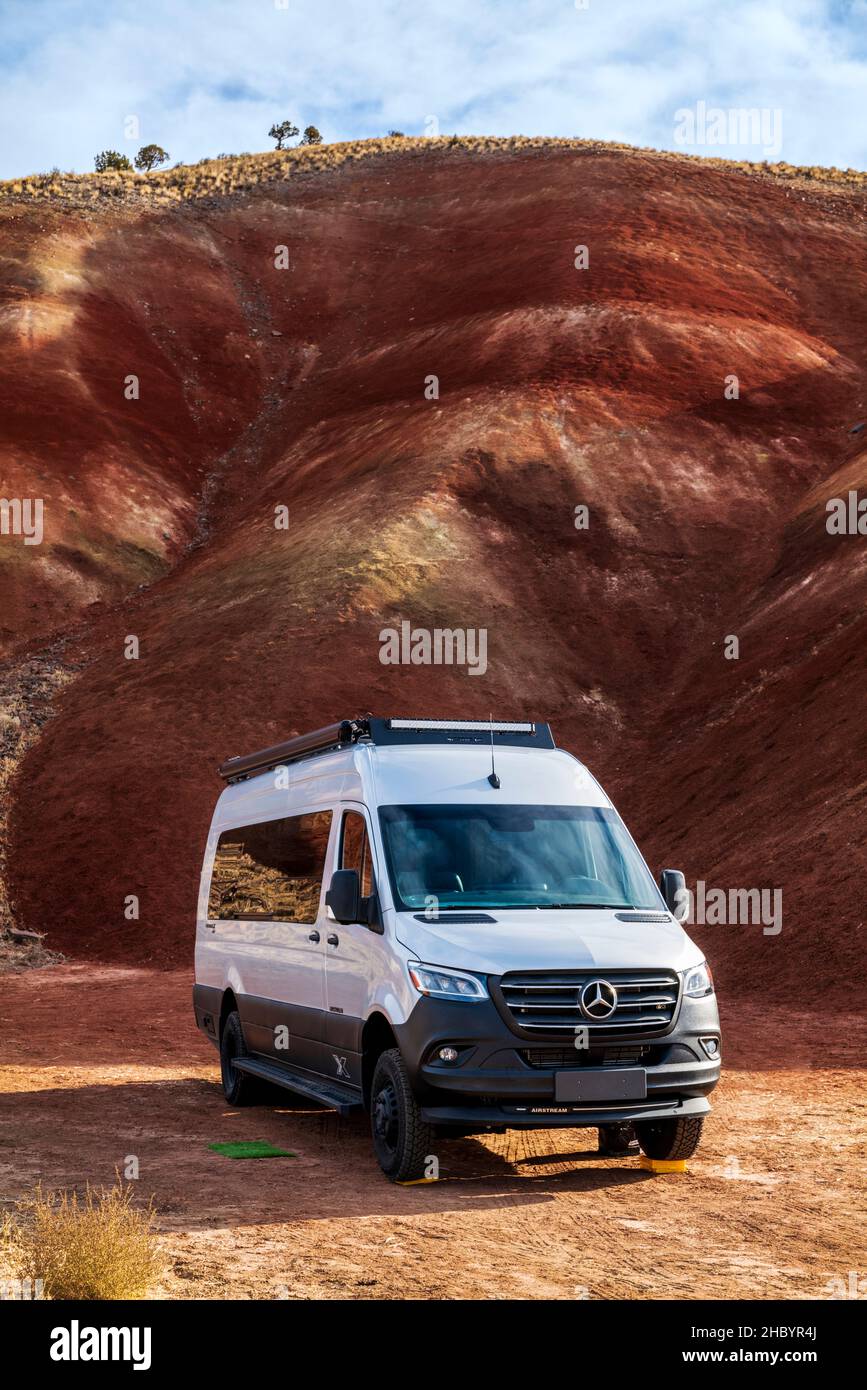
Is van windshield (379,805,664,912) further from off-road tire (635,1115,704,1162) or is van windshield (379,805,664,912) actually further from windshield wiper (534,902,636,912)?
off-road tire (635,1115,704,1162)

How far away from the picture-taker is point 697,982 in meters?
10.0

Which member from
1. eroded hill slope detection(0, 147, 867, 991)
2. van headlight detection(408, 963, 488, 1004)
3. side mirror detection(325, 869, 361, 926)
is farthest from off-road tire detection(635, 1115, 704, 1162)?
eroded hill slope detection(0, 147, 867, 991)

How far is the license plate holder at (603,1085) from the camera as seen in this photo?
9391 millimetres

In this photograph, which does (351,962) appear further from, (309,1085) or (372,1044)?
(309,1085)

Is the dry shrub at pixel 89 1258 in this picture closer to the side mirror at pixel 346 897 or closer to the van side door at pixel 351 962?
the van side door at pixel 351 962

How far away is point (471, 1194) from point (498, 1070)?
915 millimetres

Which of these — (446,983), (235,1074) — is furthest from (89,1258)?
(235,1074)

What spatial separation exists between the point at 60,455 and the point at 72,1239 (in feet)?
156

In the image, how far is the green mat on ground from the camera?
11.2m

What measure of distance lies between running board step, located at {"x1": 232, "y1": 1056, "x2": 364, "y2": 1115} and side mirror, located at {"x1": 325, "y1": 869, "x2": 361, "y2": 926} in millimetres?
1359

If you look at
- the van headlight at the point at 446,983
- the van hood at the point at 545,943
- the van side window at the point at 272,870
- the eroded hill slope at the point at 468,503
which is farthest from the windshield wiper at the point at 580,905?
the eroded hill slope at the point at 468,503

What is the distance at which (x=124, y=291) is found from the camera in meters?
64.2

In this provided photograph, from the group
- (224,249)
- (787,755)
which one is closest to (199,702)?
(787,755)

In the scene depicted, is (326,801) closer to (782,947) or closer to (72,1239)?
(72,1239)
